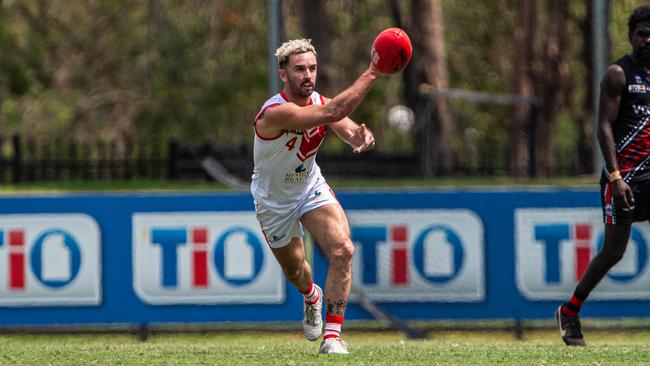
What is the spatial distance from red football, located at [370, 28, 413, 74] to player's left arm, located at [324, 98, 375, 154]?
28.3 inches

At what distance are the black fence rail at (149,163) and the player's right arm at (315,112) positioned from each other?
7.64 meters

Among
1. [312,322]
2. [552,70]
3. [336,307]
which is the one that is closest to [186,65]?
[552,70]

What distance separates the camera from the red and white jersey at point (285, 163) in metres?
8.60

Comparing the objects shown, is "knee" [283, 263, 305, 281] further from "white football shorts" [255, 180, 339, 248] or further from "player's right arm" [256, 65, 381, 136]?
"player's right arm" [256, 65, 381, 136]

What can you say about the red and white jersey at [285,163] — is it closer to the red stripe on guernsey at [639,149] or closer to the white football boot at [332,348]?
the white football boot at [332,348]

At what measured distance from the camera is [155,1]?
34.5 metres

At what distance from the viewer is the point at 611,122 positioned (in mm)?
9125

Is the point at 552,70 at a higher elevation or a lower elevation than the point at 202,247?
higher

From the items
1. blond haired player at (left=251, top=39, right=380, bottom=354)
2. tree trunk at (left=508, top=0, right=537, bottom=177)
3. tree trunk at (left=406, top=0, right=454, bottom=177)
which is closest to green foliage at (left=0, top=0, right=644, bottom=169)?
tree trunk at (left=508, top=0, right=537, bottom=177)

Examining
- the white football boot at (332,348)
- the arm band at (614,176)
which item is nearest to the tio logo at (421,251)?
Answer: the arm band at (614,176)

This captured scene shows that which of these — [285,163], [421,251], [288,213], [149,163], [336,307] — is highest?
[285,163]

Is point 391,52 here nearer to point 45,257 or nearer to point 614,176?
point 614,176

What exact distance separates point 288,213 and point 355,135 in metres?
0.72

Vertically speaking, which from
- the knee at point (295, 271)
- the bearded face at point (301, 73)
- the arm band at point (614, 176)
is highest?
the bearded face at point (301, 73)
